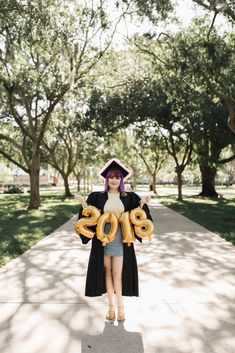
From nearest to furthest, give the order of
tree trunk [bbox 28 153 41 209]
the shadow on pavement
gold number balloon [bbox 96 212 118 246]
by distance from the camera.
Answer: the shadow on pavement → gold number balloon [bbox 96 212 118 246] → tree trunk [bbox 28 153 41 209]

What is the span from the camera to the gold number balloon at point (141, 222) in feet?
14.7

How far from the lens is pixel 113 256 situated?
14.9ft

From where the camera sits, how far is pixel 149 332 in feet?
13.8

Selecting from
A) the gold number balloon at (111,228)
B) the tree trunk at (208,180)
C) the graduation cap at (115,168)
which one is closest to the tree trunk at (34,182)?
the tree trunk at (208,180)

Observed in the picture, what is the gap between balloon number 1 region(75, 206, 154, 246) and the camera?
4.39 m

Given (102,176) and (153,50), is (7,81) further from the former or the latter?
(102,176)

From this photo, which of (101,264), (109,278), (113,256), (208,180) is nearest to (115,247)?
(113,256)

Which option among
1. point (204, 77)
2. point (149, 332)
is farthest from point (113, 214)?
point (204, 77)

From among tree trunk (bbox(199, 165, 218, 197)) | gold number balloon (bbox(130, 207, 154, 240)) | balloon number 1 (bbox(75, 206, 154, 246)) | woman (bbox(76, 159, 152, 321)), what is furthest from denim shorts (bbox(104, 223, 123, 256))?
tree trunk (bbox(199, 165, 218, 197))

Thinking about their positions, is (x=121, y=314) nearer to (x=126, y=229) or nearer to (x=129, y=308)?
(x=129, y=308)

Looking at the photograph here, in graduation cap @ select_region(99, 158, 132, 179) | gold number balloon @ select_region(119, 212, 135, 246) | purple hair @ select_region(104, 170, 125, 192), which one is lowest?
gold number balloon @ select_region(119, 212, 135, 246)

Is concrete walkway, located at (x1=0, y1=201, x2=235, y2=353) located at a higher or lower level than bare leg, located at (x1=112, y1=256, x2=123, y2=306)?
lower

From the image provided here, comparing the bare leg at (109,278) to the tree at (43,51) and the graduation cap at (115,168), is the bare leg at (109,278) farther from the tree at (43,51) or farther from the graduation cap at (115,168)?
the tree at (43,51)

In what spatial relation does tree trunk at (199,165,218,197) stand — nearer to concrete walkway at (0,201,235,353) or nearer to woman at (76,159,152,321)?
concrete walkway at (0,201,235,353)
